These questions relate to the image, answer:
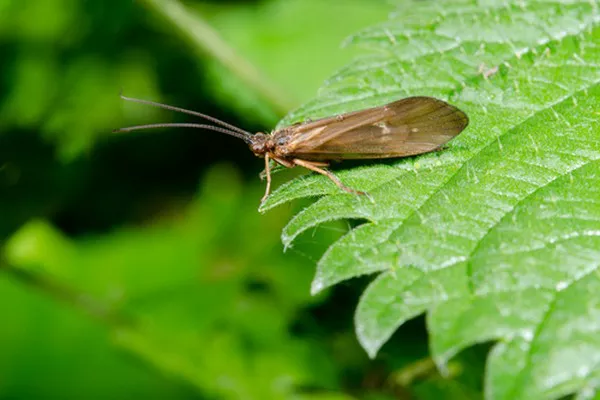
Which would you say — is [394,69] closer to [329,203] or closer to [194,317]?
[329,203]

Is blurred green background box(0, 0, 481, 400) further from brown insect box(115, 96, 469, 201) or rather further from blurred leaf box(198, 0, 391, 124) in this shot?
brown insect box(115, 96, 469, 201)

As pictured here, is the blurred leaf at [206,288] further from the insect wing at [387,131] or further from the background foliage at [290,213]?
the insect wing at [387,131]

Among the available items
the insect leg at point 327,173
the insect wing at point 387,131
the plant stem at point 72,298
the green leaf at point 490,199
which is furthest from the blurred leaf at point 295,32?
the insect wing at point 387,131

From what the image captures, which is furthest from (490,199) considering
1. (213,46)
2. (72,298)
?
(72,298)

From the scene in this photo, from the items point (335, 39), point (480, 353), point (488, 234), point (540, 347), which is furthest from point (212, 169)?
point (540, 347)

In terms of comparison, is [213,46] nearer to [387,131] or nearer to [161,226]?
[161,226]

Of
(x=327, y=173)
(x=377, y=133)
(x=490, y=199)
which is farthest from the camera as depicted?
(x=377, y=133)

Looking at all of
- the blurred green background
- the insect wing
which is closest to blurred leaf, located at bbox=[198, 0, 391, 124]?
the blurred green background
